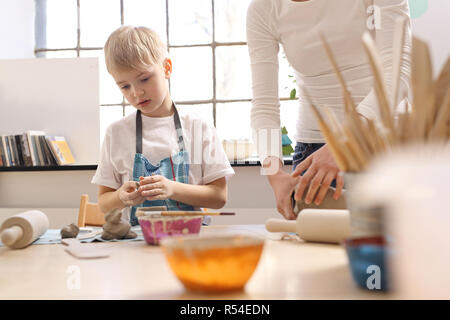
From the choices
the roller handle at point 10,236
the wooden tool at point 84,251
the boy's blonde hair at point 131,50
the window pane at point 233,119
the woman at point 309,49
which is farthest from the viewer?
the window pane at point 233,119

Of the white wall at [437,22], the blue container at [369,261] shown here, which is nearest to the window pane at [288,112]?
the white wall at [437,22]

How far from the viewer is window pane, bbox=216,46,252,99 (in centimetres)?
311

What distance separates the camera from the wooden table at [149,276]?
1.47 ft

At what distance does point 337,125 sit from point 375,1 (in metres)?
0.86

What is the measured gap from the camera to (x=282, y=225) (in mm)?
871

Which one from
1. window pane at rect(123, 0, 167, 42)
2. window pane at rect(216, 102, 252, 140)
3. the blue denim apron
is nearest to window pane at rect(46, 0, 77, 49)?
window pane at rect(123, 0, 167, 42)

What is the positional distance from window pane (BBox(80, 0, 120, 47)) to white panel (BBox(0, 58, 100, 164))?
39cm

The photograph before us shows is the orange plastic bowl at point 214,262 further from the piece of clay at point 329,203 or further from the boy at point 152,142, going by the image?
the boy at point 152,142

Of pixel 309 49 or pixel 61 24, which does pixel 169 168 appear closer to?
pixel 309 49

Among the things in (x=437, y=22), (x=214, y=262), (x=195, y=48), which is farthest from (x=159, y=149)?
(x=437, y=22)

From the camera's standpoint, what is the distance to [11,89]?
117 inches

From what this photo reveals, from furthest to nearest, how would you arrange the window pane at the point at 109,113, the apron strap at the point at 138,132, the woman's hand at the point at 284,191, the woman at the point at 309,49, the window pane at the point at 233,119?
the window pane at the point at 109,113 → the window pane at the point at 233,119 → the apron strap at the point at 138,132 → the woman at the point at 309,49 → the woman's hand at the point at 284,191

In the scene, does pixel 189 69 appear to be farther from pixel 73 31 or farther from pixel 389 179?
pixel 389 179

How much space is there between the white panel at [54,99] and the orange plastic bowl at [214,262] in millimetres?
2554
